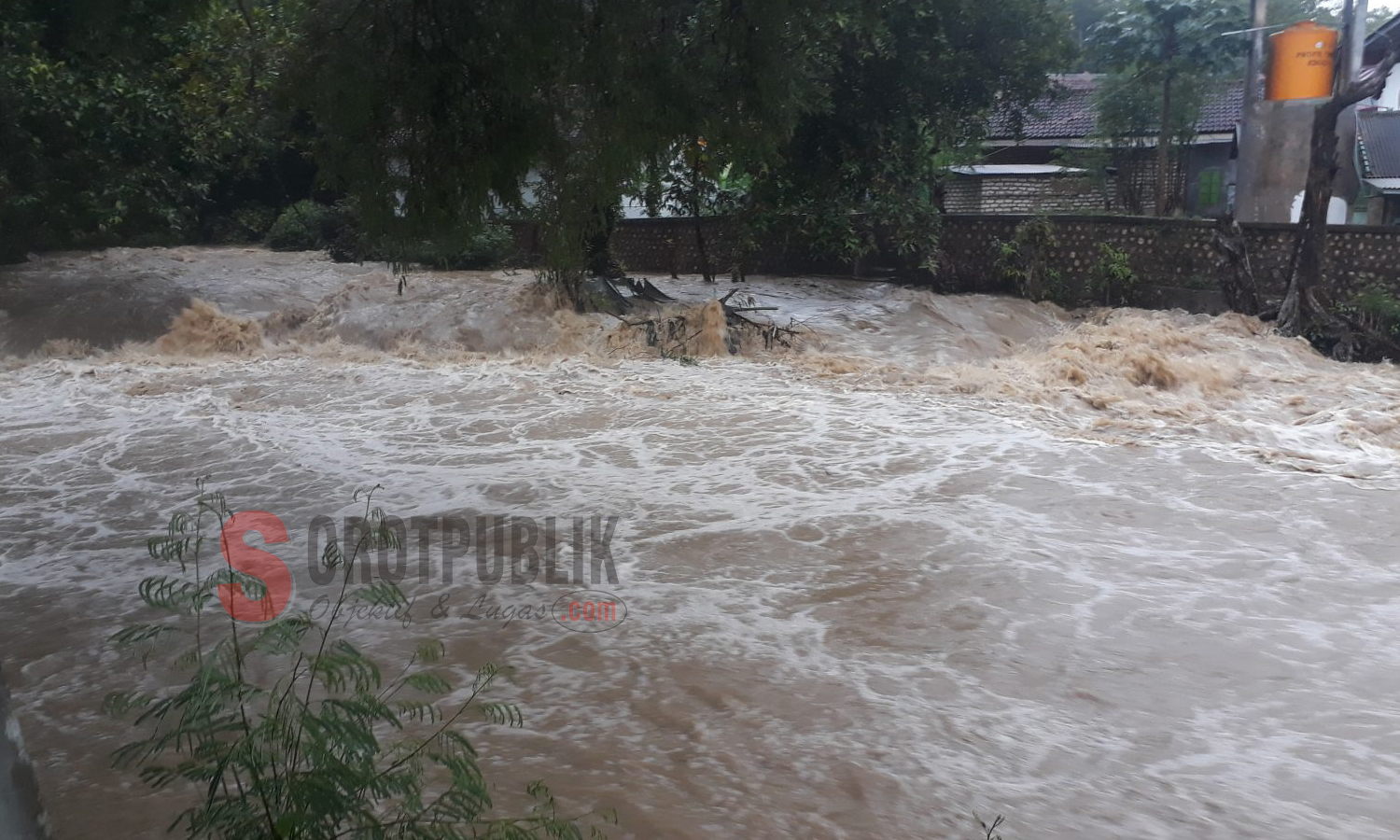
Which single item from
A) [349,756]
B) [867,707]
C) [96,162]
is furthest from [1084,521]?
[96,162]

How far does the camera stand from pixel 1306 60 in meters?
13.3

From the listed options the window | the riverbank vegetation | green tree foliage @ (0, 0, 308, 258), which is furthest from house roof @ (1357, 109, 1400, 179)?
green tree foliage @ (0, 0, 308, 258)

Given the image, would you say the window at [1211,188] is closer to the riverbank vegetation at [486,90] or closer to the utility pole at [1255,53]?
the utility pole at [1255,53]

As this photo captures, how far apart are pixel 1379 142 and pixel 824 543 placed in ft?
52.9

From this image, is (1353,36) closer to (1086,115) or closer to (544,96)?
(1086,115)

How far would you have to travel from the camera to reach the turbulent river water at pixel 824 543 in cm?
374

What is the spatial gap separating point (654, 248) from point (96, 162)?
8.04 metres

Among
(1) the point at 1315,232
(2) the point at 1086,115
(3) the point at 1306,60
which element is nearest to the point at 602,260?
(1) the point at 1315,232

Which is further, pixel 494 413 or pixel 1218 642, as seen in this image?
pixel 494 413

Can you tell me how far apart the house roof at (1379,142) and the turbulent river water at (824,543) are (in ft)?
20.2

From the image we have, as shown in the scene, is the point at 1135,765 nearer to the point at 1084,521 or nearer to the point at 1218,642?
the point at 1218,642

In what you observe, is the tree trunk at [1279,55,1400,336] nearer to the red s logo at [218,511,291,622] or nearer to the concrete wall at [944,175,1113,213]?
the concrete wall at [944,175,1113,213]

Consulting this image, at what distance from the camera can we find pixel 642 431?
9.51 meters

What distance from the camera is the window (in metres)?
20.0
